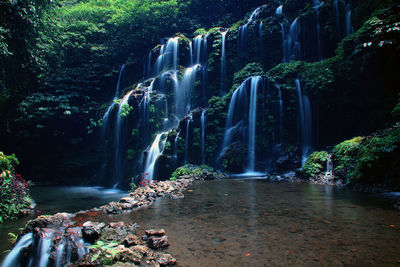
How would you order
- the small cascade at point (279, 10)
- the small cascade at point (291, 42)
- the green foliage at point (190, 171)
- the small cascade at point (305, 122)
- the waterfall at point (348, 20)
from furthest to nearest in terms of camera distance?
the small cascade at point (279, 10) → the small cascade at point (291, 42) → the waterfall at point (348, 20) → the small cascade at point (305, 122) → the green foliage at point (190, 171)

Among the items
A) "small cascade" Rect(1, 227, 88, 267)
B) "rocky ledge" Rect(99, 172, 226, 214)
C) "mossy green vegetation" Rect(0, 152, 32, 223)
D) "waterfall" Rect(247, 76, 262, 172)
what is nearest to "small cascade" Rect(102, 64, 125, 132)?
"mossy green vegetation" Rect(0, 152, 32, 223)

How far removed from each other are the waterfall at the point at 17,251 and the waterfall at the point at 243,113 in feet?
35.7

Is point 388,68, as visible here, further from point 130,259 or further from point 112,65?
point 112,65

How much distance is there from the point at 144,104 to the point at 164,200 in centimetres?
1164

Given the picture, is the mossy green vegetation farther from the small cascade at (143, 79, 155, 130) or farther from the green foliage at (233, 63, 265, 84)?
the green foliage at (233, 63, 265, 84)

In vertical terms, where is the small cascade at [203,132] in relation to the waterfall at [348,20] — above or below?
below

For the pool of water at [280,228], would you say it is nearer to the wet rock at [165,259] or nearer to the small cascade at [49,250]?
the wet rock at [165,259]

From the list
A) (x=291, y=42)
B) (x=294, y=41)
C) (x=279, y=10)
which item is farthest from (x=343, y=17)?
(x=279, y=10)

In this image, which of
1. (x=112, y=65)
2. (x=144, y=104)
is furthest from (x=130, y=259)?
(x=112, y=65)

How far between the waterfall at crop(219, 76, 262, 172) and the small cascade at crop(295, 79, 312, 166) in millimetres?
2538

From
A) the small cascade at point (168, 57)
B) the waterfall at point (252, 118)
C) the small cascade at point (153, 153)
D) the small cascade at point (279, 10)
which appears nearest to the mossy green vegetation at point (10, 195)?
the small cascade at point (153, 153)

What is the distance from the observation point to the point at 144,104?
1722 centimetres

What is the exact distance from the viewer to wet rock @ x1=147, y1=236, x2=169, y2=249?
11.4 feet

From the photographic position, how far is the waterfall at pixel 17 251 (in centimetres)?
356
